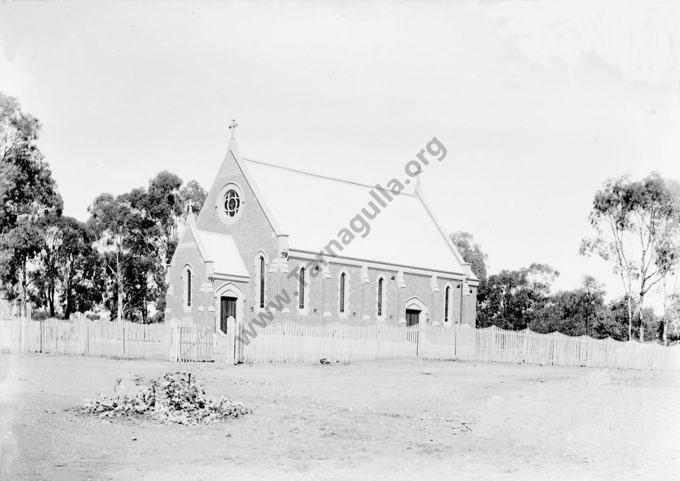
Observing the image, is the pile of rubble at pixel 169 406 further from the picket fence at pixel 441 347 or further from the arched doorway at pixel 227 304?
the arched doorway at pixel 227 304

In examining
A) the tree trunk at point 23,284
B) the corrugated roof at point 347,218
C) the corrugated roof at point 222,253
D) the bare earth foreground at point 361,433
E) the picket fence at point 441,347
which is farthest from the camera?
the tree trunk at point 23,284

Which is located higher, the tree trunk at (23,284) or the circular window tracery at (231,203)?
the circular window tracery at (231,203)

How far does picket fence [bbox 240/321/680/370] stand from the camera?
28.5 metres

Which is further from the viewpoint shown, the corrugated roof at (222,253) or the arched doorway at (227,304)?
the corrugated roof at (222,253)

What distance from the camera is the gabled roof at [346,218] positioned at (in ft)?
136

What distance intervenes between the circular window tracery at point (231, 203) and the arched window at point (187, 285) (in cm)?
447

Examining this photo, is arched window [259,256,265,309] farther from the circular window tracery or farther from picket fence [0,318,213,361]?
picket fence [0,318,213,361]


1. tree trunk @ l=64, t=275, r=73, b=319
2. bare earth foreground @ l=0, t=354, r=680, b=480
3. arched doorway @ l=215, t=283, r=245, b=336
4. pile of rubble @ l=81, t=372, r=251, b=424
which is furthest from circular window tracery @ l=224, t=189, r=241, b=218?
tree trunk @ l=64, t=275, r=73, b=319

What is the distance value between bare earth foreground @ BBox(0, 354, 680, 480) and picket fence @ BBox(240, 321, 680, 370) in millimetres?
5968

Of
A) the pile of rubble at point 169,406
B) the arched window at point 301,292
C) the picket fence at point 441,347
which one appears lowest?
the picket fence at point 441,347

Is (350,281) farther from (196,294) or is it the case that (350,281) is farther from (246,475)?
(246,475)

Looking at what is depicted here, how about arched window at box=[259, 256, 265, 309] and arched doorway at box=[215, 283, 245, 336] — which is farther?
arched window at box=[259, 256, 265, 309]

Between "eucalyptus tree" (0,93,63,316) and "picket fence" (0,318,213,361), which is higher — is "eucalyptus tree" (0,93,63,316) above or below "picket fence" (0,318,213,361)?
above

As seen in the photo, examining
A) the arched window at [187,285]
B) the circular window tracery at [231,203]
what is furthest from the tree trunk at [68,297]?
the arched window at [187,285]
